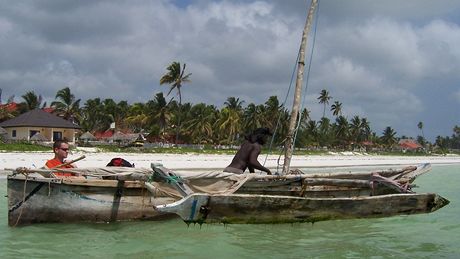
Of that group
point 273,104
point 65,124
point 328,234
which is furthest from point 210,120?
point 328,234

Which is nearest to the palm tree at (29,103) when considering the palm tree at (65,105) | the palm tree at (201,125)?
the palm tree at (65,105)

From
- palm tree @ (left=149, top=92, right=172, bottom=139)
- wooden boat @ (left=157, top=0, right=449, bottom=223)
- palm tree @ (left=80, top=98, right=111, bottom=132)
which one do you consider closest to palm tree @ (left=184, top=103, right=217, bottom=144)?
palm tree @ (left=149, top=92, right=172, bottom=139)

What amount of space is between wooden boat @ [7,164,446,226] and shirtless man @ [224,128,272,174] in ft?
2.07

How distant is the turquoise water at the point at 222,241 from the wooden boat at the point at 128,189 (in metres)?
0.25

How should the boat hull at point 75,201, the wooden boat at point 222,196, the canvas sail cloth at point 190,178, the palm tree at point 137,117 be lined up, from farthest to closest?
the palm tree at point 137,117
the boat hull at point 75,201
the canvas sail cloth at point 190,178
the wooden boat at point 222,196

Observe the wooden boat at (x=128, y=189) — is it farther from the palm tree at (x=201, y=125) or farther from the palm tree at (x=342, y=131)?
the palm tree at (x=342, y=131)

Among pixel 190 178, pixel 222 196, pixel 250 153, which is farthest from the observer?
pixel 250 153

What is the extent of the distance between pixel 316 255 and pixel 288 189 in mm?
1419

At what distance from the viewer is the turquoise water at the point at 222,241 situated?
8.12m

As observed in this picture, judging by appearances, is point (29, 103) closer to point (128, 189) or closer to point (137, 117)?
point (137, 117)

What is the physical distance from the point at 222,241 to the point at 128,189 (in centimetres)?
207

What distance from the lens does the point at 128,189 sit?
9500mm

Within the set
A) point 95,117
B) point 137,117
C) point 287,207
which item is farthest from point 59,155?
point 95,117

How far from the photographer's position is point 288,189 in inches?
356
